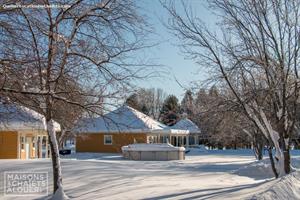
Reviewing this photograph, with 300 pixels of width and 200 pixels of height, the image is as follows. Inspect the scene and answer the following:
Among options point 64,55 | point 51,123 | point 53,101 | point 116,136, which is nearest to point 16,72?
point 64,55

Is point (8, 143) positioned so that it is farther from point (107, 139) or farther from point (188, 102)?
point (188, 102)

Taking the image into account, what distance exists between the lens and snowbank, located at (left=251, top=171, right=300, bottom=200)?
11.4 meters

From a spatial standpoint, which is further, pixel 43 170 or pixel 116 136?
pixel 116 136

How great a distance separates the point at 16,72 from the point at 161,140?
1908 inches

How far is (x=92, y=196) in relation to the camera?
12891 millimetres

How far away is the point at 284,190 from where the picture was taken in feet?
41.9

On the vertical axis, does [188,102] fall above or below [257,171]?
above

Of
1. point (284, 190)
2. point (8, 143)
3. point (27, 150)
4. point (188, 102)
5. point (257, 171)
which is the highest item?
point (188, 102)

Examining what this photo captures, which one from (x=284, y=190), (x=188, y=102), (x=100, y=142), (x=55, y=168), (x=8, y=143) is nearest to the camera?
(x=284, y=190)

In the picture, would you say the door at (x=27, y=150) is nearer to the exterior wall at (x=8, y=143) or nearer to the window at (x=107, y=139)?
the exterior wall at (x=8, y=143)

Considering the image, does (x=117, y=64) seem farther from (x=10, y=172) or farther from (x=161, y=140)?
(x=161, y=140)

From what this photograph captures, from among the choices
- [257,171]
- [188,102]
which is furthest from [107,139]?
[188,102]

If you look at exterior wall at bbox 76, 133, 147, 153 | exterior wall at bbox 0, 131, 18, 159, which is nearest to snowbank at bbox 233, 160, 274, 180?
exterior wall at bbox 0, 131, 18, 159

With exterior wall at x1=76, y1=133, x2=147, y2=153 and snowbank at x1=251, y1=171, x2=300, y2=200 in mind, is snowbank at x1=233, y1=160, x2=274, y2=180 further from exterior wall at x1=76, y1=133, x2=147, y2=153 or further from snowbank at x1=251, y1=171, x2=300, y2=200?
exterior wall at x1=76, y1=133, x2=147, y2=153
